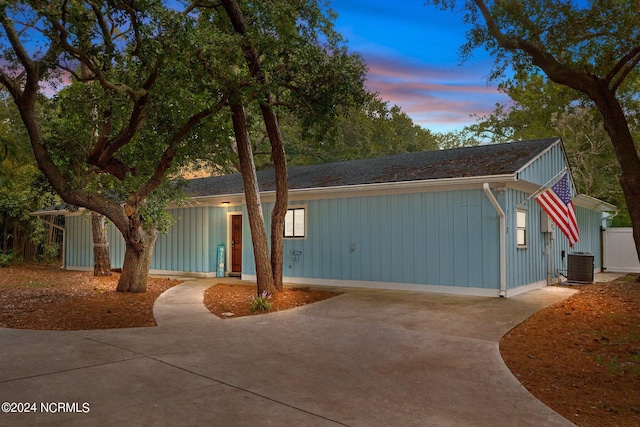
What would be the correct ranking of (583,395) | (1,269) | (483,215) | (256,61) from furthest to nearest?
(1,269), (483,215), (256,61), (583,395)

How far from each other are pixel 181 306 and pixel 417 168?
21.3 ft

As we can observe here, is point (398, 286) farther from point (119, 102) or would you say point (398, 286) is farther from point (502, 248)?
point (119, 102)

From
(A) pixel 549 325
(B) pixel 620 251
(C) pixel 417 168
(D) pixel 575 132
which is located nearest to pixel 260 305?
(A) pixel 549 325

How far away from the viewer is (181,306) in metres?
8.60

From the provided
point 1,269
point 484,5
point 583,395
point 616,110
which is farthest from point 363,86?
point 1,269

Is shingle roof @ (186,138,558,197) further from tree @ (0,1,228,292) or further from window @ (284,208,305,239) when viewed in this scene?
tree @ (0,1,228,292)

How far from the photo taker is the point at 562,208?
33.8 ft

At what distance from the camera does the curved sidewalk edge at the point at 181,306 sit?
7.43 meters

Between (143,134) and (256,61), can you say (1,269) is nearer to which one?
(143,134)

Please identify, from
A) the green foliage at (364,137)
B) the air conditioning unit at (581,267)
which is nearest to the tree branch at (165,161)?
the air conditioning unit at (581,267)

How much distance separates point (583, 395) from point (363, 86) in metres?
6.27

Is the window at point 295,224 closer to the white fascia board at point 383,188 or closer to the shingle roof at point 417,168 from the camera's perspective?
the white fascia board at point 383,188

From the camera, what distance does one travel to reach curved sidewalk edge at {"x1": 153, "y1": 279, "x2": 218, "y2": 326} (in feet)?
24.4

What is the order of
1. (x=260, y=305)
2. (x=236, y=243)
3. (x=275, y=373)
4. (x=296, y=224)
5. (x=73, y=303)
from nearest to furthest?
(x=275, y=373) → (x=260, y=305) → (x=73, y=303) → (x=296, y=224) → (x=236, y=243)
